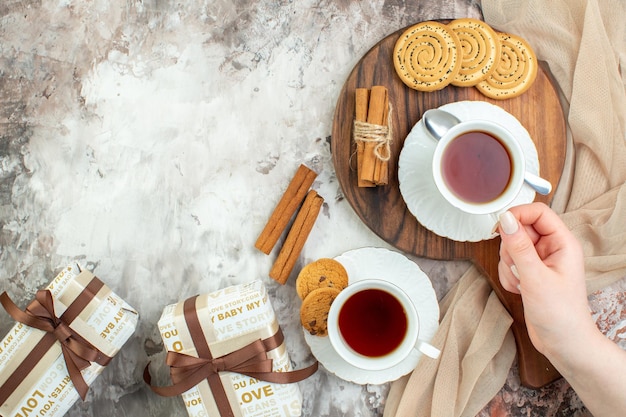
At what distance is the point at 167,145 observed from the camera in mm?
1254

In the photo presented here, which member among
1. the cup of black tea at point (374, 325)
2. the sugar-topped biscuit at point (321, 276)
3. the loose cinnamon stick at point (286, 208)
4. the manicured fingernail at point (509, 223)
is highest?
the manicured fingernail at point (509, 223)

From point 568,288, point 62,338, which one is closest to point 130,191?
point 62,338

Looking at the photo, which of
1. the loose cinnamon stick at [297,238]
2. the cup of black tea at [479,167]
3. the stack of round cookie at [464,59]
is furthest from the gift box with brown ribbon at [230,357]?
the stack of round cookie at [464,59]

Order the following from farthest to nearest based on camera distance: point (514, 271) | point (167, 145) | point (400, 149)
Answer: point (167, 145) < point (400, 149) < point (514, 271)

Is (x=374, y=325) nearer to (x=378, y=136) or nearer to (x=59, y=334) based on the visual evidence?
(x=378, y=136)

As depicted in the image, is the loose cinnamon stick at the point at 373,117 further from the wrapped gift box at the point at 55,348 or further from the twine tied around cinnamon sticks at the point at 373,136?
the wrapped gift box at the point at 55,348

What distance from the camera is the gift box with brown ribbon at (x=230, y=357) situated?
3.54 feet

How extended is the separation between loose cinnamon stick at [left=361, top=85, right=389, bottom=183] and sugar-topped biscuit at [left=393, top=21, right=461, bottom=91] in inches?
2.3

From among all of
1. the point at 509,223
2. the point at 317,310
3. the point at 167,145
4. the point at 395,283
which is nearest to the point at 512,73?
the point at 509,223

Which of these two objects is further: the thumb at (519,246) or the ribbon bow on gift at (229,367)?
the ribbon bow on gift at (229,367)

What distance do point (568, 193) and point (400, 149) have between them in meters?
0.36

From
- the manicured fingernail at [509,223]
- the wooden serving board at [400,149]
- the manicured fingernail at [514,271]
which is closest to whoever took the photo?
the manicured fingernail at [509,223]

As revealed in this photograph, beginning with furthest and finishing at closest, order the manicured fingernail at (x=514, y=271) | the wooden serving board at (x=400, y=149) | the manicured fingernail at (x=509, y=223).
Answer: the wooden serving board at (x=400, y=149)
the manicured fingernail at (x=514, y=271)
the manicured fingernail at (x=509, y=223)

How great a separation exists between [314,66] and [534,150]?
1.61 ft
